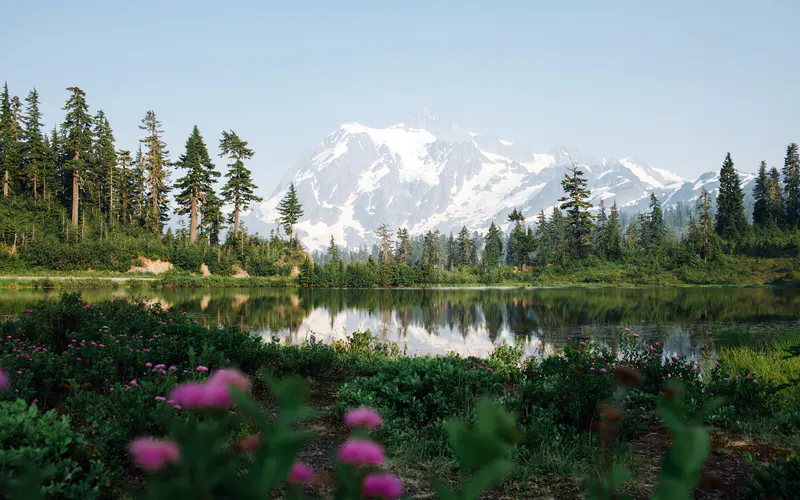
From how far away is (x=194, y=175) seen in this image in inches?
1902

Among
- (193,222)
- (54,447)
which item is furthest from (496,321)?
(193,222)

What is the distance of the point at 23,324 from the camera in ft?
25.0

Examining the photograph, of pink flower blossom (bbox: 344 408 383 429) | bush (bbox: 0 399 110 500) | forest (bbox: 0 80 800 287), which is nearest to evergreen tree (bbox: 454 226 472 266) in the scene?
forest (bbox: 0 80 800 287)

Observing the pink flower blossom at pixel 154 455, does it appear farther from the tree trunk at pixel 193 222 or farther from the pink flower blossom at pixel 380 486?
the tree trunk at pixel 193 222

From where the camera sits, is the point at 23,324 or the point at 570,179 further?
the point at 570,179

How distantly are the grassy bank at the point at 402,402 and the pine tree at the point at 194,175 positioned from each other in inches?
1731

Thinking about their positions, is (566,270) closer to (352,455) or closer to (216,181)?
(216,181)

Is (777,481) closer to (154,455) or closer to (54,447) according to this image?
(154,455)

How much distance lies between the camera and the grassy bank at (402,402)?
3.66 meters

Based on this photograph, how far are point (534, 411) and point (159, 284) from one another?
36.4 metres

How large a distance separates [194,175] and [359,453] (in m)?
52.6

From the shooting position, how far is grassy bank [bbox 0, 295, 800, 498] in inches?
144

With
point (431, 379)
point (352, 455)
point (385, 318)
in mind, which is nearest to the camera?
point (352, 455)

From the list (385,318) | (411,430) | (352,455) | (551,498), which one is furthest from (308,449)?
(385,318)
